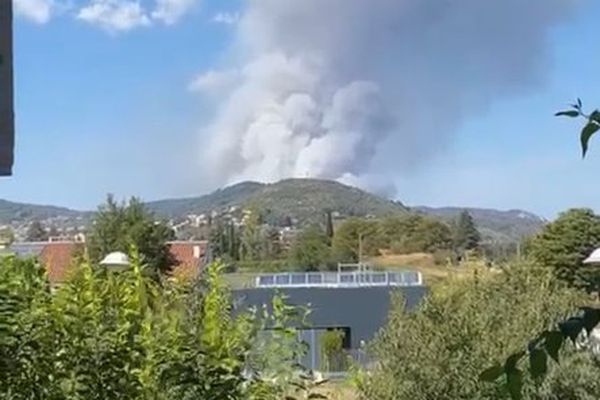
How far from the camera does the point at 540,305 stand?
555 centimetres

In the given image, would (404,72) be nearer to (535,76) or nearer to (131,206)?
(535,76)

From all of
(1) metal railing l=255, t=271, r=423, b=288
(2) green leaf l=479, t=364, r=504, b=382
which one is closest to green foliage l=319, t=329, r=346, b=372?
(2) green leaf l=479, t=364, r=504, b=382

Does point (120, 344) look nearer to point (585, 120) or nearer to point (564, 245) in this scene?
point (585, 120)

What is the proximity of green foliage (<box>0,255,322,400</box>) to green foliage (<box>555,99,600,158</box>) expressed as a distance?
66.5 inches

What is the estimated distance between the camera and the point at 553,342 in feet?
2.60

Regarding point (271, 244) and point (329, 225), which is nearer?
point (271, 244)

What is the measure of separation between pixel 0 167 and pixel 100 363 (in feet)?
5.18

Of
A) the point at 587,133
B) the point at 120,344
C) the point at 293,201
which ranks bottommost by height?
the point at 120,344

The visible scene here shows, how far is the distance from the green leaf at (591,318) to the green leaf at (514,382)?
0.06 m

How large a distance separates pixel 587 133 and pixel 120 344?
202cm

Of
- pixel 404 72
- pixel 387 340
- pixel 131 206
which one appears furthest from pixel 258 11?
pixel 131 206

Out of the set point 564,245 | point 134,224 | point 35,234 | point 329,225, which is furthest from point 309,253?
point 564,245

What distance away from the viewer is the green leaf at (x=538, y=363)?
79cm

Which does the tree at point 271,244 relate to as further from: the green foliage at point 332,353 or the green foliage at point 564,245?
the green foliage at point 332,353
